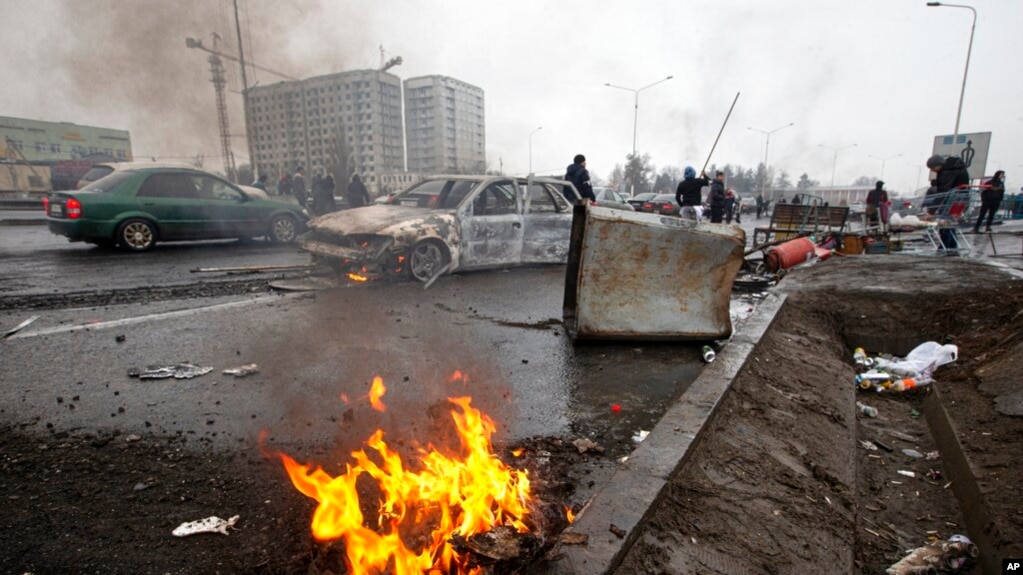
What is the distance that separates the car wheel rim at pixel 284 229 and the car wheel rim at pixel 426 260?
19.1 feet

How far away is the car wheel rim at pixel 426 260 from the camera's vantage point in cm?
715

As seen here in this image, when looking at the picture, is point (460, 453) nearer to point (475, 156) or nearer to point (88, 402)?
point (88, 402)

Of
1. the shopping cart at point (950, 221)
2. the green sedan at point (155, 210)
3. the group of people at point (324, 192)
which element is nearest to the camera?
the green sedan at point (155, 210)

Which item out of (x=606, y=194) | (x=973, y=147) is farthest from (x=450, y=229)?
(x=973, y=147)

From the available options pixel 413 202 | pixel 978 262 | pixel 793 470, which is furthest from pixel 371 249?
pixel 978 262

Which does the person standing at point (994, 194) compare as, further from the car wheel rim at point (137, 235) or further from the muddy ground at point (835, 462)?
the car wheel rim at point (137, 235)

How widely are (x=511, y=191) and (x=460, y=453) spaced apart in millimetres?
6158

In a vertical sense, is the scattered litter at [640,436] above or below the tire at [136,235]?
below

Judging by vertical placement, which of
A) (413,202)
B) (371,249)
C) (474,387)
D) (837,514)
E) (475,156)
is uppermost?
(475,156)

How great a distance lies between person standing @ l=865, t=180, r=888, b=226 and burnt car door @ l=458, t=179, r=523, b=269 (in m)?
9.00

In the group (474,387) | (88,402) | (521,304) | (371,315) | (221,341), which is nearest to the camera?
(88,402)

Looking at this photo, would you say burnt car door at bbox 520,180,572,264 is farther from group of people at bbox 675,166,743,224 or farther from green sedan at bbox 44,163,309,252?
green sedan at bbox 44,163,309,252

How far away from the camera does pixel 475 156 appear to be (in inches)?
1346

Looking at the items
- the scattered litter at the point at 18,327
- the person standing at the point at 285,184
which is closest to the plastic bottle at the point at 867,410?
the scattered litter at the point at 18,327
